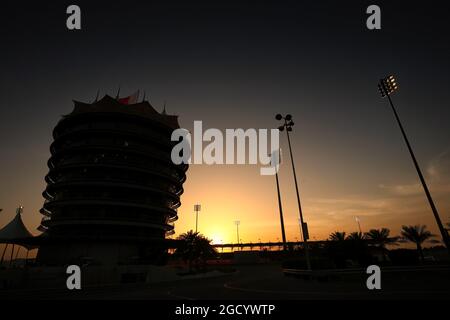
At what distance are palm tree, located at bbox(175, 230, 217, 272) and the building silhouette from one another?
3.39 meters

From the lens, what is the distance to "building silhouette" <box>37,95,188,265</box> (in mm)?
40281

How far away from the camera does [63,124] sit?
163 feet

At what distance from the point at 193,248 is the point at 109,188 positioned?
17814 millimetres

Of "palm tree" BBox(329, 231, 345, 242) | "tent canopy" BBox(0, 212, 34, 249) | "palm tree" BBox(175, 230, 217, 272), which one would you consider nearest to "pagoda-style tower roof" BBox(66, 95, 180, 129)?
"tent canopy" BBox(0, 212, 34, 249)

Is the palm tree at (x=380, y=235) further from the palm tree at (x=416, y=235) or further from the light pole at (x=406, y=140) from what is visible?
the light pole at (x=406, y=140)

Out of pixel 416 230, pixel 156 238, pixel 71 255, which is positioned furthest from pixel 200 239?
pixel 416 230

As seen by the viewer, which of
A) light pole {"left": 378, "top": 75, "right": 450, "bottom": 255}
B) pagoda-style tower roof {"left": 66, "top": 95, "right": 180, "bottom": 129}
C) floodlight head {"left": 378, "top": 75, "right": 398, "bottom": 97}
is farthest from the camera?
pagoda-style tower roof {"left": 66, "top": 95, "right": 180, "bottom": 129}

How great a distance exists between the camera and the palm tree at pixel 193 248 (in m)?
43.1

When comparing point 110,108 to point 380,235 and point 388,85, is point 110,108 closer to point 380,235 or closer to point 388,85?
point 388,85

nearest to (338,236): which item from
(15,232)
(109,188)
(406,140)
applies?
(406,140)

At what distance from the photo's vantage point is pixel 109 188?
4344 cm

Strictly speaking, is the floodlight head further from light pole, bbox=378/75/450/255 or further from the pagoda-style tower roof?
the pagoda-style tower roof

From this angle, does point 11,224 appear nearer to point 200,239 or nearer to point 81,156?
point 81,156
